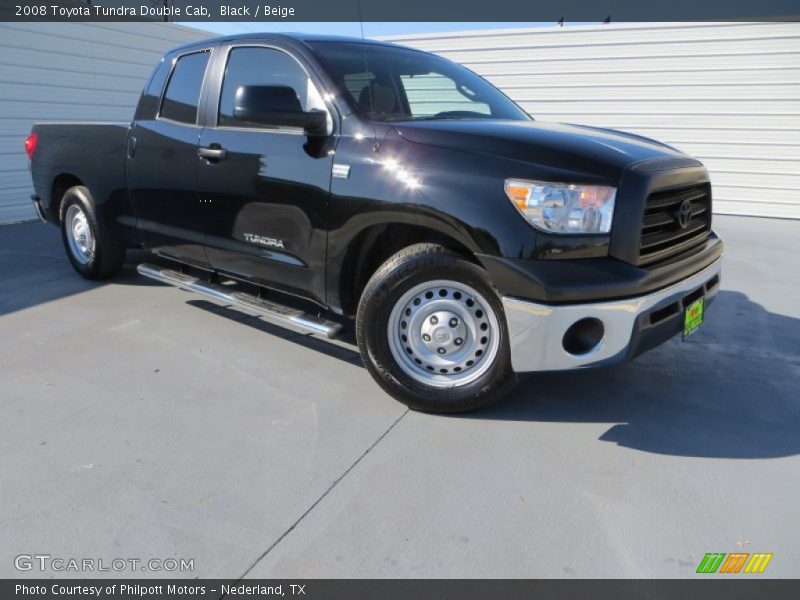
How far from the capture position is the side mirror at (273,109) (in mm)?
3209

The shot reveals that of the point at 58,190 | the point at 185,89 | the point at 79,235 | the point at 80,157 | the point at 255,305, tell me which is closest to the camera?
the point at 255,305

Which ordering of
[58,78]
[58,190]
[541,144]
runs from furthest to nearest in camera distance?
1. [58,78]
2. [58,190]
3. [541,144]

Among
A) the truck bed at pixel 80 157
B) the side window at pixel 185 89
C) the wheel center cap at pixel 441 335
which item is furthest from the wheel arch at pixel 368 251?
the truck bed at pixel 80 157

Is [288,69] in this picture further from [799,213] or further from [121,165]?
[799,213]

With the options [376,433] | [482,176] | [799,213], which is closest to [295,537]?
[376,433]

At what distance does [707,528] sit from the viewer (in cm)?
231

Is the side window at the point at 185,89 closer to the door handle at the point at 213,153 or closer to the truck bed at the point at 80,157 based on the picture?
the door handle at the point at 213,153

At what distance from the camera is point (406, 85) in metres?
3.91

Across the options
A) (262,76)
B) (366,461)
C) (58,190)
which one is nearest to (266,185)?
(262,76)

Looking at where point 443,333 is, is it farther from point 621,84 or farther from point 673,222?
point 621,84

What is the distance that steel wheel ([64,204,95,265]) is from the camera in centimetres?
533

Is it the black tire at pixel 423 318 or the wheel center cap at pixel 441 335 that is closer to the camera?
the black tire at pixel 423 318

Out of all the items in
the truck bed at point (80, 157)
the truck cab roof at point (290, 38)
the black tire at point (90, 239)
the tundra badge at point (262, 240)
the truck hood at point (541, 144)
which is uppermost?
the truck cab roof at point (290, 38)

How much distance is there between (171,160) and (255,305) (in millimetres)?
1246
